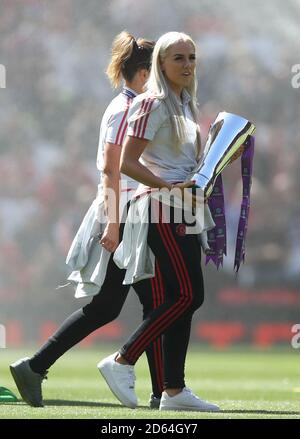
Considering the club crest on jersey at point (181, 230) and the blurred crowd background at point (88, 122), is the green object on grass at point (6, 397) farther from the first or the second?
the blurred crowd background at point (88, 122)

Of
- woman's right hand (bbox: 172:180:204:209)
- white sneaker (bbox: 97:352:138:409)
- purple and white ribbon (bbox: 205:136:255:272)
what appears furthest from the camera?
purple and white ribbon (bbox: 205:136:255:272)

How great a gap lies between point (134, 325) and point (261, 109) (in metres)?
3.01

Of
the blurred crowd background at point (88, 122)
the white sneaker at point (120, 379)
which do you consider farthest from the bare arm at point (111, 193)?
the blurred crowd background at point (88, 122)

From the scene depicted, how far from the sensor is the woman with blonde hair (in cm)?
428

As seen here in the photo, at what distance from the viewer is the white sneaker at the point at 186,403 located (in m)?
4.35

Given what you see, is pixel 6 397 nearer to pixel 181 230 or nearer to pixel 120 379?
pixel 120 379

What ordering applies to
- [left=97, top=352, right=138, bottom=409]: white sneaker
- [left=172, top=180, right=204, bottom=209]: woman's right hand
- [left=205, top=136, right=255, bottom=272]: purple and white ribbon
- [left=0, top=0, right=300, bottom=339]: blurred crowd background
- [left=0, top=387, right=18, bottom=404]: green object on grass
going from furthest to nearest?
[left=0, top=0, right=300, bottom=339]: blurred crowd background, [left=0, top=387, right=18, bottom=404]: green object on grass, [left=205, top=136, right=255, bottom=272]: purple and white ribbon, [left=97, top=352, right=138, bottom=409]: white sneaker, [left=172, top=180, right=204, bottom=209]: woman's right hand

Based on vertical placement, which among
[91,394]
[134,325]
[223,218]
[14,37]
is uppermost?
[14,37]

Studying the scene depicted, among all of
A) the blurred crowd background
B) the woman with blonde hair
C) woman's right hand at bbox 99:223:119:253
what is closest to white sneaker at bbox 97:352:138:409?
the woman with blonde hair

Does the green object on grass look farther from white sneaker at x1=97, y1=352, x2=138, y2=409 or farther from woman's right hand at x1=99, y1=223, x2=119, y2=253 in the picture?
woman's right hand at x1=99, y1=223, x2=119, y2=253

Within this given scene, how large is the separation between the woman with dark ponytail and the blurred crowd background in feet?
24.5
